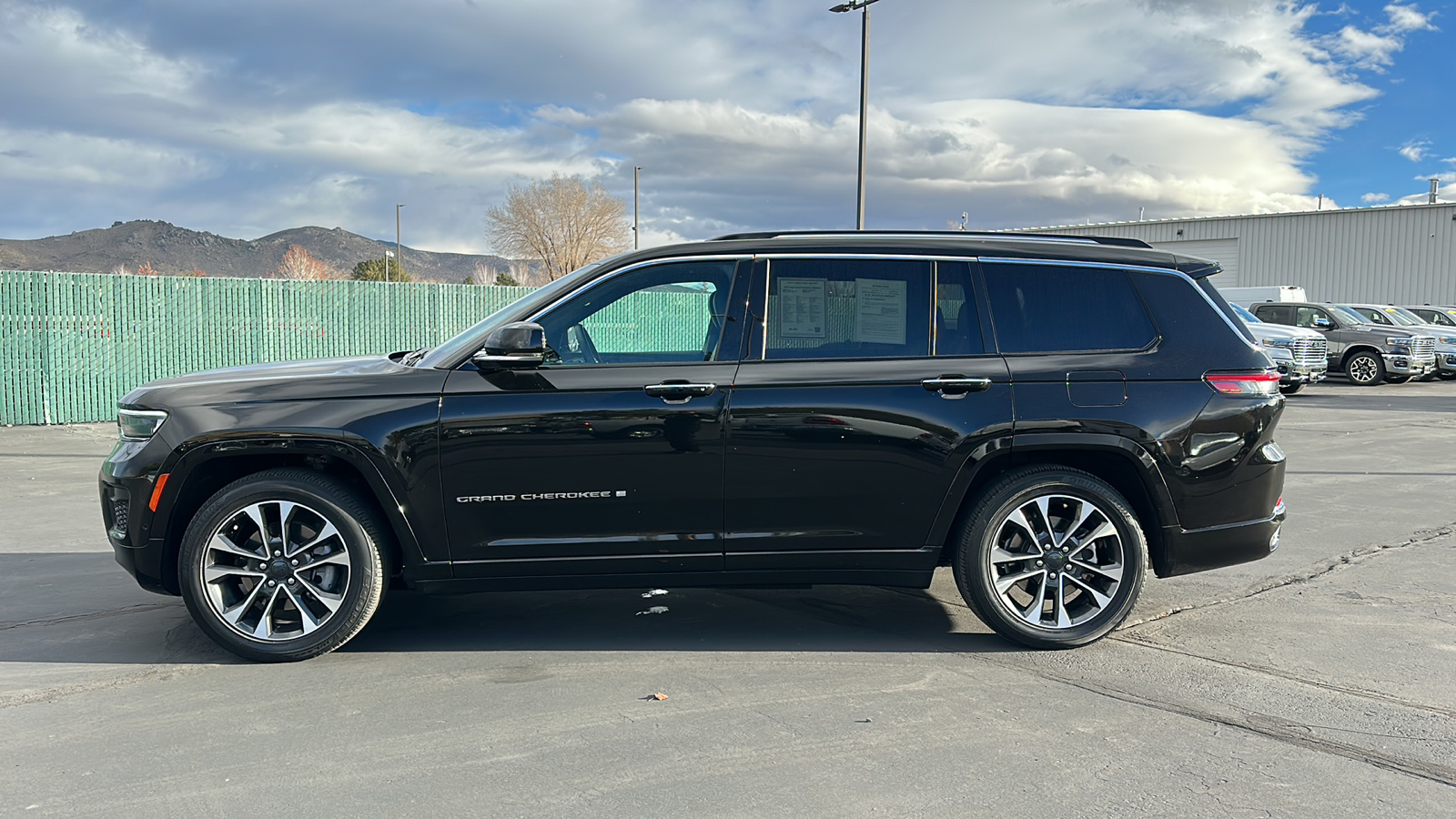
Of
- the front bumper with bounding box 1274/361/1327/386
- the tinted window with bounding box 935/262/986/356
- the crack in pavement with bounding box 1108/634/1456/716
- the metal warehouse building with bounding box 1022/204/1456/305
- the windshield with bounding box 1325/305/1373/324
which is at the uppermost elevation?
the metal warehouse building with bounding box 1022/204/1456/305

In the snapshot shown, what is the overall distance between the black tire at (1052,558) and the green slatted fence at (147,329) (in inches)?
460

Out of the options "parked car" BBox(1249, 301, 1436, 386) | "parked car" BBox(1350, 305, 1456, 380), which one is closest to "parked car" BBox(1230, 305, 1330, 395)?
"parked car" BBox(1249, 301, 1436, 386)

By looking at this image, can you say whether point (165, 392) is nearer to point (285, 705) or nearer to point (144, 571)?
point (144, 571)

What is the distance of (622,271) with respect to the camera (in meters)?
4.72

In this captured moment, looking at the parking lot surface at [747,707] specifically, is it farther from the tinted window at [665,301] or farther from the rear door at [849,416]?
the tinted window at [665,301]

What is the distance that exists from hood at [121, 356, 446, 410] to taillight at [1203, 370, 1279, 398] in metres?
3.45

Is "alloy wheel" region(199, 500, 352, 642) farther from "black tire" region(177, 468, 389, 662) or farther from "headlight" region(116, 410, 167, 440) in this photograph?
"headlight" region(116, 410, 167, 440)

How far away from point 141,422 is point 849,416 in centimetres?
308

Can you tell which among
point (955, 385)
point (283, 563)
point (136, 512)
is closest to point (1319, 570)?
point (955, 385)

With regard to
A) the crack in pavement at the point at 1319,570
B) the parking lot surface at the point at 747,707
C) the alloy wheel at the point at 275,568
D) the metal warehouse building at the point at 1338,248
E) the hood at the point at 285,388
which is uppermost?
the metal warehouse building at the point at 1338,248

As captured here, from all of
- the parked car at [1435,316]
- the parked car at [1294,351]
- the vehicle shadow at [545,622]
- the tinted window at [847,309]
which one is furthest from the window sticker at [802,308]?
the parked car at [1435,316]

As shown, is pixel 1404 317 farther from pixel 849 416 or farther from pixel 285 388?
pixel 285 388

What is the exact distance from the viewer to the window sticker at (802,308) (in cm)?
464

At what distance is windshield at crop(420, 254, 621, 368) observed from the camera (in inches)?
181
